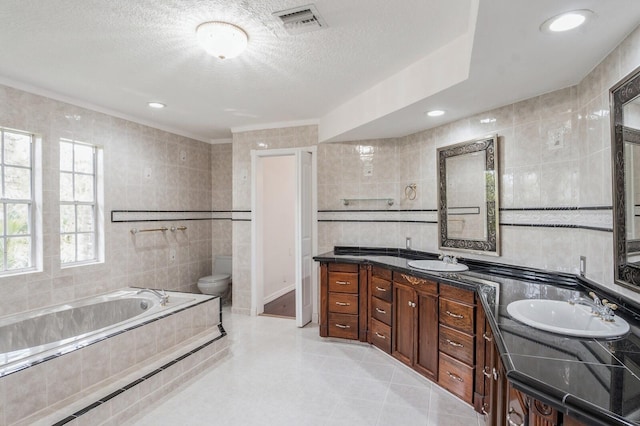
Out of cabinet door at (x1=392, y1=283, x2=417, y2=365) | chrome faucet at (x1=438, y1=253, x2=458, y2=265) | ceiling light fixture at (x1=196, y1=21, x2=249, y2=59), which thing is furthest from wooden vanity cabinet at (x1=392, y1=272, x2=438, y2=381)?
ceiling light fixture at (x1=196, y1=21, x2=249, y2=59)

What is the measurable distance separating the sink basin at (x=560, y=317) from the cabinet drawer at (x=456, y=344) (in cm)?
68

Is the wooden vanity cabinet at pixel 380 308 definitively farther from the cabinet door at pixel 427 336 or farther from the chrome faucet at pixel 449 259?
the chrome faucet at pixel 449 259

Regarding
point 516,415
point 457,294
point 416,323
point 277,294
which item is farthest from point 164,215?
point 516,415

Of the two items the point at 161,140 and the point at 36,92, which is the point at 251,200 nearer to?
the point at 161,140

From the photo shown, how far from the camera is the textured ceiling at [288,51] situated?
5.48 ft

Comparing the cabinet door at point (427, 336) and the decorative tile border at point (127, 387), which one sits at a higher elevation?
the cabinet door at point (427, 336)

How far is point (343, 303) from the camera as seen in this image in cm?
343

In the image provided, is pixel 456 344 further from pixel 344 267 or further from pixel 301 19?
pixel 301 19

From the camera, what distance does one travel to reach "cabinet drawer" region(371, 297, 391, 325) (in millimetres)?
3057

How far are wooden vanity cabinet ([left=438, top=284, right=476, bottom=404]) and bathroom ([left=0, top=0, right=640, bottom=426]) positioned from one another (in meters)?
0.60

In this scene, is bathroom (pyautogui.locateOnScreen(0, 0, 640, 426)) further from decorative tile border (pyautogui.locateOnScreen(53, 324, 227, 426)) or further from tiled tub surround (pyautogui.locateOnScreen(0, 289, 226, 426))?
decorative tile border (pyautogui.locateOnScreen(53, 324, 227, 426))

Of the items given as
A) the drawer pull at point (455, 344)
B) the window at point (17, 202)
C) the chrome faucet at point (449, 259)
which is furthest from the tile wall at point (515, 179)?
the window at point (17, 202)

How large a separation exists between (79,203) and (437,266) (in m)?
3.75

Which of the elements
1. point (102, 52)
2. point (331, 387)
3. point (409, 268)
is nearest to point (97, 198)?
point (102, 52)
